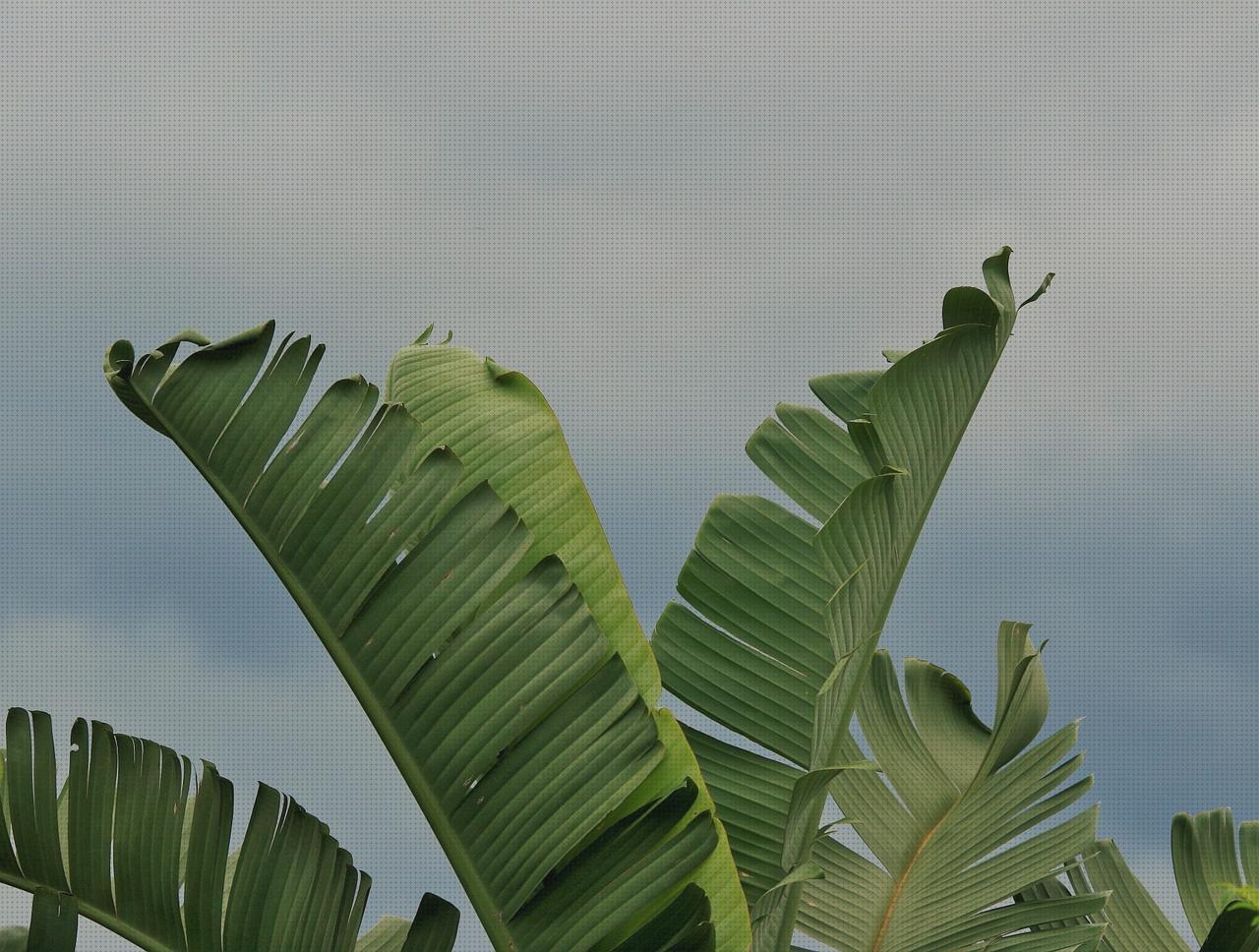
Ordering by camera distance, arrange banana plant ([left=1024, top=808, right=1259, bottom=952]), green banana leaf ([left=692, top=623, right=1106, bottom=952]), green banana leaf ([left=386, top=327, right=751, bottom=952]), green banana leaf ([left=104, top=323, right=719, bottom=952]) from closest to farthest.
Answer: green banana leaf ([left=104, top=323, right=719, bottom=952]) → green banana leaf ([left=386, top=327, right=751, bottom=952]) → green banana leaf ([left=692, top=623, right=1106, bottom=952]) → banana plant ([left=1024, top=808, right=1259, bottom=952])

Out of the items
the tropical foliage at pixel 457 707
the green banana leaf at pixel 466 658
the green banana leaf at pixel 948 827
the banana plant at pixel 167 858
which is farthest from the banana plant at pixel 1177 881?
the banana plant at pixel 167 858

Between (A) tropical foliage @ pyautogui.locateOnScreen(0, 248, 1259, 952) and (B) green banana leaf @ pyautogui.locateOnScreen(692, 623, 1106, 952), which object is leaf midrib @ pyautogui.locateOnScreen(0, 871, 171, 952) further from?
(B) green banana leaf @ pyautogui.locateOnScreen(692, 623, 1106, 952)

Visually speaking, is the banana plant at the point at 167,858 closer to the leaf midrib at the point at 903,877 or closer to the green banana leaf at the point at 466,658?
the green banana leaf at the point at 466,658

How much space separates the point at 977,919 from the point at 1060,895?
290 mm

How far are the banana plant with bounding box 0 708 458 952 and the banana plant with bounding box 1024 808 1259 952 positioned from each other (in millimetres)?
1504

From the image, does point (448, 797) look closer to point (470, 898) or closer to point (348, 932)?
point (470, 898)

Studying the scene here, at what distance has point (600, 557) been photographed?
6.11 feet

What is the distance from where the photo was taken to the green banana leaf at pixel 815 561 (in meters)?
1.77

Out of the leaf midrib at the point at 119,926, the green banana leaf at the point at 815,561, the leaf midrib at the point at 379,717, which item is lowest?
the leaf midrib at the point at 119,926

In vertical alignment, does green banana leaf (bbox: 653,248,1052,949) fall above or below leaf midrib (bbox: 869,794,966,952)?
above

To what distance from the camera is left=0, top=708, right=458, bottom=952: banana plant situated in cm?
166

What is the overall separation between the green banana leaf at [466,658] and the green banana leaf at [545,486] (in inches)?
2.9

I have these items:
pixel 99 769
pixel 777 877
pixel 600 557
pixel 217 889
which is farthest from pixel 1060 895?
pixel 99 769

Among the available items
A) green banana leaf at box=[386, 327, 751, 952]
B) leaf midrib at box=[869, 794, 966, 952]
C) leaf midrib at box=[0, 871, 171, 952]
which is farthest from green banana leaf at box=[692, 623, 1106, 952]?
leaf midrib at box=[0, 871, 171, 952]
